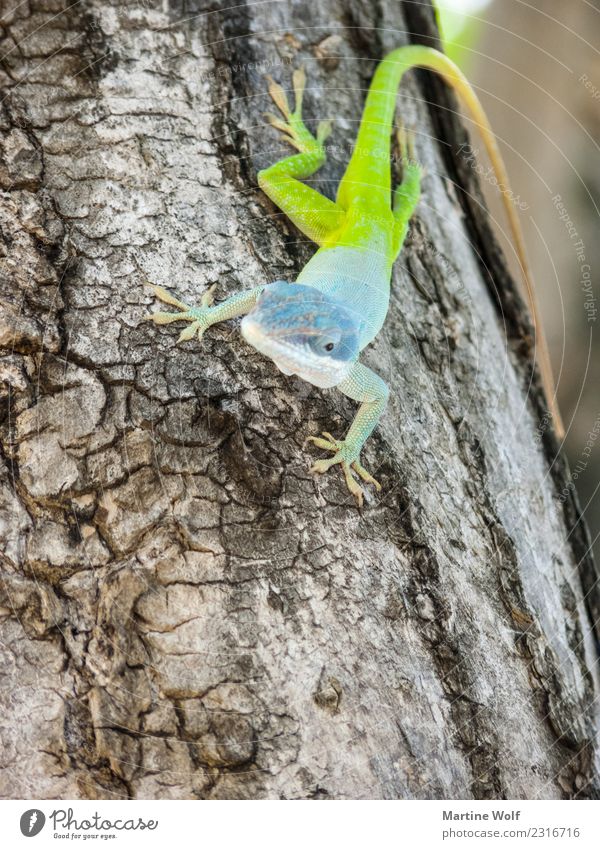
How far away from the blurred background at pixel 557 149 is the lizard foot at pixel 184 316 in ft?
4.78

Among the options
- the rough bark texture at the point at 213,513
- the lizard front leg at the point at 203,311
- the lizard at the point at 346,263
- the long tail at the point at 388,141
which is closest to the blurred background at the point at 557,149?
the long tail at the point at 388,141

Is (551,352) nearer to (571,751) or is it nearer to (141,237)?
(571,751)

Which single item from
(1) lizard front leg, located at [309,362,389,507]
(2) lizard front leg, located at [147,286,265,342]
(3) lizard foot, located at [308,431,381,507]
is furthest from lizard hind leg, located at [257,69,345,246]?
(3) lizard foot, located at [308,431,381,507]

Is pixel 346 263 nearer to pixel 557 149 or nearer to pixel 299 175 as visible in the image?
pixel 299 175

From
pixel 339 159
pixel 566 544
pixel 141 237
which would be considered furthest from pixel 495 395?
pixel 141 237

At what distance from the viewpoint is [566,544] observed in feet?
6.81

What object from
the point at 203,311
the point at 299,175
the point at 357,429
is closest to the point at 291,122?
the point at 299,175

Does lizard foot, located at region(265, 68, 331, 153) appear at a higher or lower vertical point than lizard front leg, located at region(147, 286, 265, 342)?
higher

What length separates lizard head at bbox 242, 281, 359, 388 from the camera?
1402 millimetres

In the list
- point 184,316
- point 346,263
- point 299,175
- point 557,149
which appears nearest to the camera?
point 184,316

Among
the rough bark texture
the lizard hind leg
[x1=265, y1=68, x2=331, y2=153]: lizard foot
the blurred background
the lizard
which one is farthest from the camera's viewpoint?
the blurred background

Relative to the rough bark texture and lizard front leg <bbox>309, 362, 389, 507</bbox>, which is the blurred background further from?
lizard front leg <bbox>309, 362, 389, 507</bbox>

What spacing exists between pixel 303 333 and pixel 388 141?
3.37 feet

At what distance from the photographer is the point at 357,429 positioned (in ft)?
5.22
